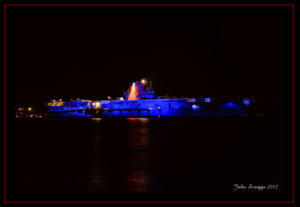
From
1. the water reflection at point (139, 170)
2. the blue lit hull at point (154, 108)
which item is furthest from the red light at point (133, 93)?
the water reflection at point (139, 170)

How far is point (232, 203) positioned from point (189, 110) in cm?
6348

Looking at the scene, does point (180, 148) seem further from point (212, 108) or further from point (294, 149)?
point (212, 108)

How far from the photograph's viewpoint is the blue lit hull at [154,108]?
66812 millimetres

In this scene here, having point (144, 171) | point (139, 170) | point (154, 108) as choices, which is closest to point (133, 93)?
point (154, 108)

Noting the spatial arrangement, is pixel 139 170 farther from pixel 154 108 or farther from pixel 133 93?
pixel 133 93

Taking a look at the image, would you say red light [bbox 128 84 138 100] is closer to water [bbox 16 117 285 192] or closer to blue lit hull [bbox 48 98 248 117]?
blue lit hull [bbox 48 98 248 117]

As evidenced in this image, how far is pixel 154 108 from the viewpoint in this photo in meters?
75.7

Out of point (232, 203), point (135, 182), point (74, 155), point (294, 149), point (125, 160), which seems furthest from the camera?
point (74, 155)

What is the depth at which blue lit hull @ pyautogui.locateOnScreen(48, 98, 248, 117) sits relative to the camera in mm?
66812

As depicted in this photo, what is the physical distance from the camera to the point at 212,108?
67500 mm

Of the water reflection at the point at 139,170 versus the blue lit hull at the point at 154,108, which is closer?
the water reflection at the point at 139,170

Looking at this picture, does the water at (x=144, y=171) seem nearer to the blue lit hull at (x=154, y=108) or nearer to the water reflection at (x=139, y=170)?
the water reflection at (x=139, y=170)

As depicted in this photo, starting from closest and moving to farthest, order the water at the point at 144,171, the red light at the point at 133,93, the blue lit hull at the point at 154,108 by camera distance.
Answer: the water at the point at 144,171
the blue lit hull at the point at 154,108
the red light at the point at 133,93

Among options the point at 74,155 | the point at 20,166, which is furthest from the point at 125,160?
the point at 20,166
